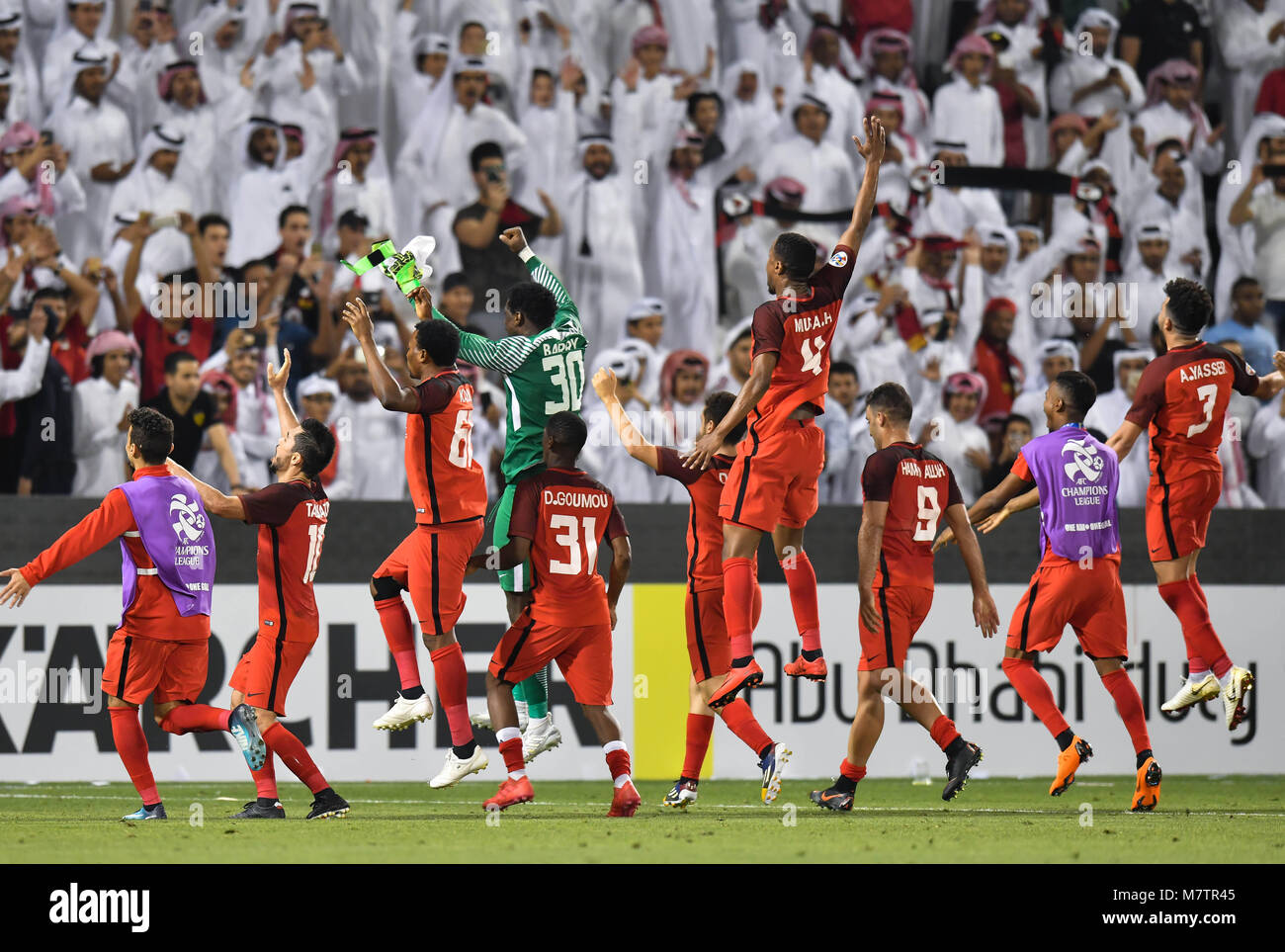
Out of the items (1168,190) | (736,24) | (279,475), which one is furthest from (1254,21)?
(279,475)

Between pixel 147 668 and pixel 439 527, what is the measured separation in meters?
1.77

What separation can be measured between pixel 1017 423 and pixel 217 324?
262 inches

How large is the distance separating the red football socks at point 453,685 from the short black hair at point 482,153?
5.81 metres

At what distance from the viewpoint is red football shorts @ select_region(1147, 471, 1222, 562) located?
952 cm

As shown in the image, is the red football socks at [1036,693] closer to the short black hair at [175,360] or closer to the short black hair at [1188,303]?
the short black hair at [1188,303]

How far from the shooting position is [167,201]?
13.3m

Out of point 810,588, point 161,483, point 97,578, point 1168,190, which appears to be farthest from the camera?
point 1168,190

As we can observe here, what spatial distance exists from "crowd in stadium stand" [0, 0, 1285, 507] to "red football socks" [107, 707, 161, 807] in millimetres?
4020

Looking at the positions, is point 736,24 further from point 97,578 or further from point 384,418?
point 97,578

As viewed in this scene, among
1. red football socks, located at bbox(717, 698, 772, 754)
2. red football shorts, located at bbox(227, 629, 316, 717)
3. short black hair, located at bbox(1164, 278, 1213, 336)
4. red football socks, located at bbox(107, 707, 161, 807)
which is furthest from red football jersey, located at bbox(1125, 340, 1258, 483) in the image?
red football socks, located at bbox(107, 707, 161, 807)

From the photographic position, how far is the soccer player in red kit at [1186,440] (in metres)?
9.42

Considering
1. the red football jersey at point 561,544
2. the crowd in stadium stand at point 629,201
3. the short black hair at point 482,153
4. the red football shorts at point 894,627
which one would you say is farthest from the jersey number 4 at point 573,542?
the short black hair at point 482,153

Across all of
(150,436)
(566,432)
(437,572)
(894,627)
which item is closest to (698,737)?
(894,627)

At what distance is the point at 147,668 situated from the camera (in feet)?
28.1
